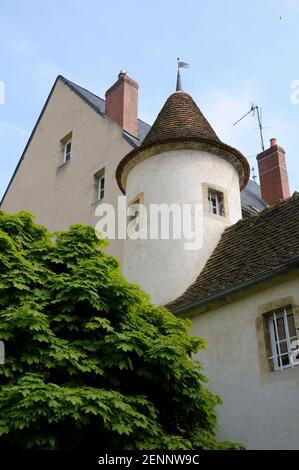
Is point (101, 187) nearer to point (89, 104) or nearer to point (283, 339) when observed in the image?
point (89, 104)

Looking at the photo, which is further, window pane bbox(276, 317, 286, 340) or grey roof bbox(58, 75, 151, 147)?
grey roof bbox(58, 75, 151, 147)

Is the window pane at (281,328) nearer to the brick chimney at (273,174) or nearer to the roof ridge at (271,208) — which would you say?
the roof ridge at (271,208)

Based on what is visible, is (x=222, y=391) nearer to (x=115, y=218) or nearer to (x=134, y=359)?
(x=134, y=359)

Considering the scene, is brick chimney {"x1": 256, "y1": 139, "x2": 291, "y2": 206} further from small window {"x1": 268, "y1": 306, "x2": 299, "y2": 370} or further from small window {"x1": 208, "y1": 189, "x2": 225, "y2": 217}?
small window {"x1": 268, "y1": 306, "x2": 299, "y2": 370}

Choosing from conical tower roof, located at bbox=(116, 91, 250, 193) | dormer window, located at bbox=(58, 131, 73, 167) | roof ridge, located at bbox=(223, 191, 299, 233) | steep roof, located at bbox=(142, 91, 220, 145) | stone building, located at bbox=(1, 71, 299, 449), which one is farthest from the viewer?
dormer window, located at bbox=(58, 131, 73, 167)

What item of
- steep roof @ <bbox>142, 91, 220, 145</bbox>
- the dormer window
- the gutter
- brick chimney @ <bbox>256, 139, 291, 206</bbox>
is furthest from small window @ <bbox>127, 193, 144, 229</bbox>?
brick chimney @ <bbox>256, 139, 291, 206</bbox>

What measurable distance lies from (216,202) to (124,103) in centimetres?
681

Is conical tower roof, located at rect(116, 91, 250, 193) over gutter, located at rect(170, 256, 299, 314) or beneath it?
over

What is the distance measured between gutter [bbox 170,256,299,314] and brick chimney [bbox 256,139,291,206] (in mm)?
11698

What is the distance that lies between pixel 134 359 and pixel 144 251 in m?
5.48

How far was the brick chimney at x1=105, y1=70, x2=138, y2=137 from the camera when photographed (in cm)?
1920

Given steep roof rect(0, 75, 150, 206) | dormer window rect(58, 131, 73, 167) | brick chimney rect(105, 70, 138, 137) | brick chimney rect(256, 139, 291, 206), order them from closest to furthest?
brick chimney rect(105, 70, 138, 137), steep roof rect(0, 75, 150, 206), dormer window rect(58, 131, 73, 167), brick chimney rect(256, 139, 291, 206)

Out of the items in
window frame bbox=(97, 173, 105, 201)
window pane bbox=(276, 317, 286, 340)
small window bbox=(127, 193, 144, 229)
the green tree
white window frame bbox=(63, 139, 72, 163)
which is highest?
white window frame bbox=(63, 139, 72, 163)

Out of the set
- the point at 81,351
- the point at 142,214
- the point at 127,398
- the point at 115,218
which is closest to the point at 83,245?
the point at 81,351
